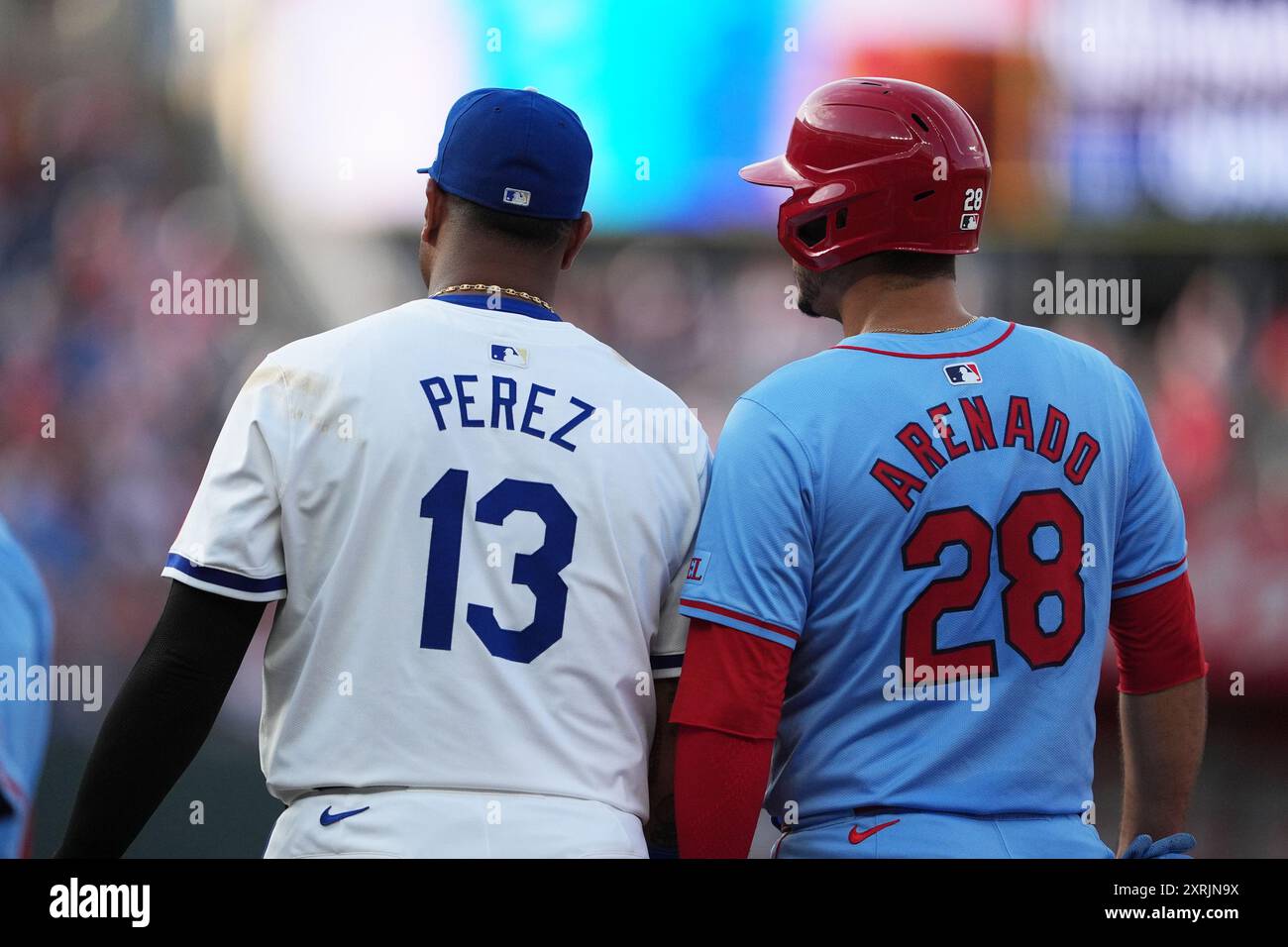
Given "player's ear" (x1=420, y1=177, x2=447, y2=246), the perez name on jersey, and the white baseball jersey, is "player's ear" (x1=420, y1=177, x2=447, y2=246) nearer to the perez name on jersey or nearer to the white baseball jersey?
the white baseball jersey

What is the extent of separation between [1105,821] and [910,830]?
225 inches

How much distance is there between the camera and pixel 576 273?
834cm

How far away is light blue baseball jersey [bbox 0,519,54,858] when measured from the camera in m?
2.07

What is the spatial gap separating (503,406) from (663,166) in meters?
6.37

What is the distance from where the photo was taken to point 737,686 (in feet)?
6.93

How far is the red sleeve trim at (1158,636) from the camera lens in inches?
93.5

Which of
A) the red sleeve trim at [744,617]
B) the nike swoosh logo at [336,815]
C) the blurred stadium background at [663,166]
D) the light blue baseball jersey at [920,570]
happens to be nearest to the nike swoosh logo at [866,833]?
the light blue baseball jersey at [920,570]

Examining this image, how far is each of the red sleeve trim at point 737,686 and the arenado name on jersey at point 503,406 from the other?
379 millimetres

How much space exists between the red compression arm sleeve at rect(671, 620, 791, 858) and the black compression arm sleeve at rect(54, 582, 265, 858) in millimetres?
682

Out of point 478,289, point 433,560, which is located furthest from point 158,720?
point 478,289

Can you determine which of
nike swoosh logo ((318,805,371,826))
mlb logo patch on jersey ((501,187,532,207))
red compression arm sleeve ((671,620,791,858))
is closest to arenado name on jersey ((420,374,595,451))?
Result: mlb logo patch on jersey ((501,187,532,207))

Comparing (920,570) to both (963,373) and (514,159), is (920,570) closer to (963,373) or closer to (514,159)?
(963,373)
